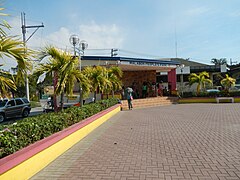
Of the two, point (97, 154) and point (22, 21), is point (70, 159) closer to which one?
point (97, 154)

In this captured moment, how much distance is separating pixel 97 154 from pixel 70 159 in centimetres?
69

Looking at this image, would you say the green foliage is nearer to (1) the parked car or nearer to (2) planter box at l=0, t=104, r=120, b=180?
(1) the parked car

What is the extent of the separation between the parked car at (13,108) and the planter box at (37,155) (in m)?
10.1

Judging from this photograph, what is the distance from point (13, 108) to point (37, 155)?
1294cm

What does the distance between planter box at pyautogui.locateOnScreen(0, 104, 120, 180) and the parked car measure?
33.2ft

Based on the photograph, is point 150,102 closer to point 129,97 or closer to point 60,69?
point 129,97

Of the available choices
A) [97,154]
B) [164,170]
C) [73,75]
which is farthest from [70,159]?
[73,75]

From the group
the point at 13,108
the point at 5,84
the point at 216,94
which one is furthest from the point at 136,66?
the point at 5,84

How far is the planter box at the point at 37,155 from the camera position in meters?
3.72

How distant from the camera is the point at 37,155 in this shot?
464 centimetres

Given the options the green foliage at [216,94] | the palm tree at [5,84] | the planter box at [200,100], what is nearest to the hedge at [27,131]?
the palm tree at [5,84]

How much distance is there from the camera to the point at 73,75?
788 cm

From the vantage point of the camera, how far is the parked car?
15248mm

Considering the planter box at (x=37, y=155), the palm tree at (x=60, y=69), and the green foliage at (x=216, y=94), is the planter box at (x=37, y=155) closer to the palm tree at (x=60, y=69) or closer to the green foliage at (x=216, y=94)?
the palm tree at (x=60, y=69)
